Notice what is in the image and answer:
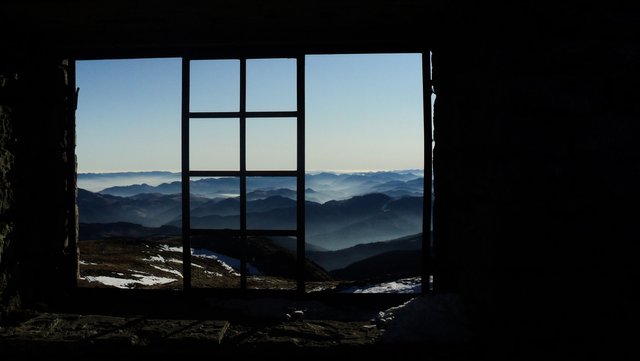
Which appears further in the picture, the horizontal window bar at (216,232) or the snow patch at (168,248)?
the snow patch at (168,248)

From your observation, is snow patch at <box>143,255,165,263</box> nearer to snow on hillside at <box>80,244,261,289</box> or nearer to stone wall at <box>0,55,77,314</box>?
snow on hillside at <box>80,244,261,289</box>

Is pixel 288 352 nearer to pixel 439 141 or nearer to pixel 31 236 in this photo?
pixel 439 141

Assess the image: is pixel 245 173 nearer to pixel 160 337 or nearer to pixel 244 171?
pixel 244 171

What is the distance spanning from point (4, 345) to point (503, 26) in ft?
8.52

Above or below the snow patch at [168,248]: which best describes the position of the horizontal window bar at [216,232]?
above

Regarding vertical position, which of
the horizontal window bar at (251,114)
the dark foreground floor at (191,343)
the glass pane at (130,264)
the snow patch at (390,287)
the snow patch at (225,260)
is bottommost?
the snow patch at (225,260)

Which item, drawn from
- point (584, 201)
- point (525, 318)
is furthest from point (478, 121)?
point (525, 318)

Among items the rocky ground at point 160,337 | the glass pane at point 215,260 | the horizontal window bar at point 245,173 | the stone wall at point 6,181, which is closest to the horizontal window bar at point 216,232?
the horizontal window bar at point 245,173

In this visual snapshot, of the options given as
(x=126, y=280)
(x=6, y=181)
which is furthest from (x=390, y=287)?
(x=126, y=280)

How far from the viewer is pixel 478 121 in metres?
2.26

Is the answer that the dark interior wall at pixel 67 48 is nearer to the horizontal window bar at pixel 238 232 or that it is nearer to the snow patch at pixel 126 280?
the horizontal window bar at pixel 238 232

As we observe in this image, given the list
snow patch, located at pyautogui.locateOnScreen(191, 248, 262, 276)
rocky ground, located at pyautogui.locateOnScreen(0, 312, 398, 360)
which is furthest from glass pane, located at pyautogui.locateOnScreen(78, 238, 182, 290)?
rocky ground, located at pyautogui.locateOnScreen(0, 312, 398, 360)

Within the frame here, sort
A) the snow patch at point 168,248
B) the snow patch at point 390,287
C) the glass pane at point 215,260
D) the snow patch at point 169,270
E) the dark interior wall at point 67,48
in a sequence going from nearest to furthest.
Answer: the dark interior wall at point 67,48, the snow patch at point 390,287, the glass pane at point 215,260, the snow patch at point 169,270, the snow patch at point 168,248

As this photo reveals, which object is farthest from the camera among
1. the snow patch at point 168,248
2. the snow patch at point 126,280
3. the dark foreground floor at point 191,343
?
the snow patch at point 168,248
